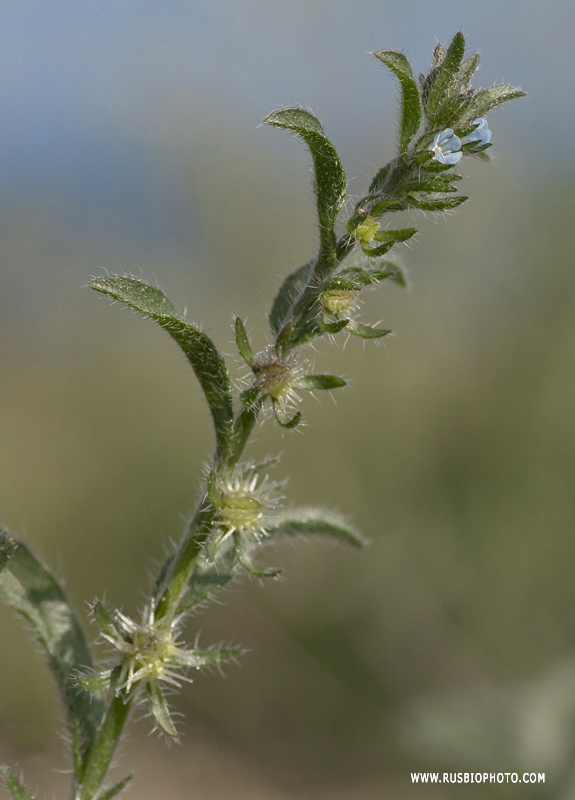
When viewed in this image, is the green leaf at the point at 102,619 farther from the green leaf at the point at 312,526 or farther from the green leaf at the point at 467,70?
the green leaf at the point at 467,70

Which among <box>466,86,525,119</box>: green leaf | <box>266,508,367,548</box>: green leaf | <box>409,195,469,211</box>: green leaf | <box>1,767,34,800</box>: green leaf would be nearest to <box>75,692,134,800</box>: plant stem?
<box>1,767,34,800</box>: green leaf

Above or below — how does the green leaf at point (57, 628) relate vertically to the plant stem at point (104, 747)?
above

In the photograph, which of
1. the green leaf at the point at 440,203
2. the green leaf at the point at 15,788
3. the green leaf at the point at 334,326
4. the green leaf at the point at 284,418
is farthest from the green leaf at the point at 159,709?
the green leaf at the point at 440,203

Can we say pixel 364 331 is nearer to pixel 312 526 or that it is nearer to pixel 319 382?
pixel 319 382

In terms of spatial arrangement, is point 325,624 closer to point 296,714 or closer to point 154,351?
point 296,714

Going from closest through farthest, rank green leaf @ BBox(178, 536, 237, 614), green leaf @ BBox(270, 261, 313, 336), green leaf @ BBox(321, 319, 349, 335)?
green leaf @ BBox(321, 319, 349, 335)
green leaf @ BBox(178, 536, 237, 614)
green leaf @ BBox(270, 261, 313, 336)

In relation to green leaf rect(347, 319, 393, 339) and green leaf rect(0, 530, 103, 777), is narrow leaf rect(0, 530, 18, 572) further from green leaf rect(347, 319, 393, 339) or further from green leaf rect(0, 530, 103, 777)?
green leaf rect(347, 319, 393, 339)
